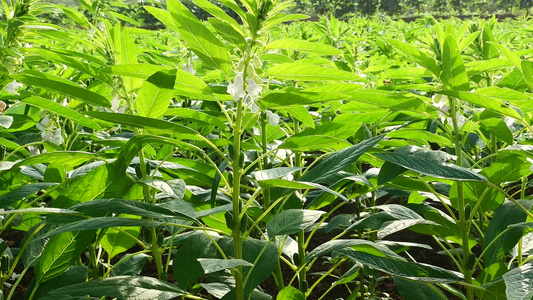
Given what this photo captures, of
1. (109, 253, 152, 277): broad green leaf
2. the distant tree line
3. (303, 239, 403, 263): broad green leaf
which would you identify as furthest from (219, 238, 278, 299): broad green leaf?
the distant tree line

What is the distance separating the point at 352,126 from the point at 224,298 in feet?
2.01

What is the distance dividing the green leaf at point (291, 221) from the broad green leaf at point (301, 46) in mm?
441

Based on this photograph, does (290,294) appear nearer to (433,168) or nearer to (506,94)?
(433,168)

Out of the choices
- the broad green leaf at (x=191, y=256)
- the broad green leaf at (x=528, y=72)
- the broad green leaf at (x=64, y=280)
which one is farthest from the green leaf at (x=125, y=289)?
the broad green leaf at (x=528, y=72)

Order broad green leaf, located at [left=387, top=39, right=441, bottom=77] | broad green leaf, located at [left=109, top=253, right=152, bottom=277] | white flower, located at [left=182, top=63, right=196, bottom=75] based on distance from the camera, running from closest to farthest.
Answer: broad green leaf, located at [left=387, top=39, right=441, bottom=77] → broad green leaf, located at [left=109, top=253, right=152, bottom=277] → white flower, located at [left=182, top=63, right=196, bottom=75]

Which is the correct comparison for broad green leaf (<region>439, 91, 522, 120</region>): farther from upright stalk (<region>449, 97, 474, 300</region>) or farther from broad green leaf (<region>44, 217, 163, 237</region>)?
broad green leaf (<region>44, 217, 163, 237</region>)

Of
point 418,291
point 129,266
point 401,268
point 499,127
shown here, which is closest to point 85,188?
point 129,266

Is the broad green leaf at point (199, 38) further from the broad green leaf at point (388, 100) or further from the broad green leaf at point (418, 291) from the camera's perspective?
the broad green leaf at point (418, 291)

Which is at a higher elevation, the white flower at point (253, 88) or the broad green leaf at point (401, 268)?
the white flower at point (253, 88)

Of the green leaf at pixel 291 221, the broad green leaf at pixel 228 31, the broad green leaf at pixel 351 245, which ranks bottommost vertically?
the broad green leaf at pixel 351 245

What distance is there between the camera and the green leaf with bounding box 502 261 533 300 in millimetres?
1040

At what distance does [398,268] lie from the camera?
1338 millimetres

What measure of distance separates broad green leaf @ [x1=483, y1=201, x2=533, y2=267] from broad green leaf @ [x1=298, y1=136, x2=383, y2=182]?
521 mm

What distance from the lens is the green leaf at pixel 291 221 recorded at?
1.40m
